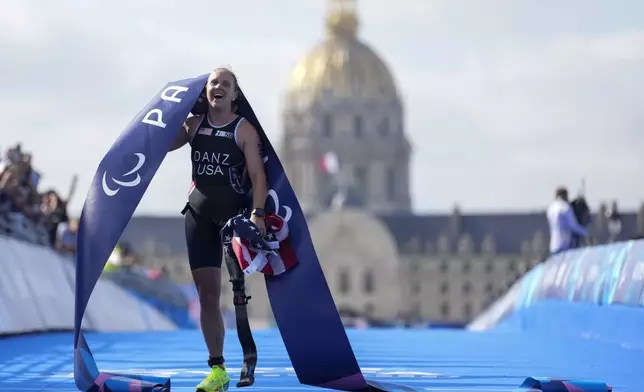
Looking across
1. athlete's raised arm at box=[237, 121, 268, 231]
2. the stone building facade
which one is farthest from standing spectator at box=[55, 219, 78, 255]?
the stone building facade

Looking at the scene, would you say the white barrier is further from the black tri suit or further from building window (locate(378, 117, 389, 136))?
building window (locate(378, 117, 389, 136))

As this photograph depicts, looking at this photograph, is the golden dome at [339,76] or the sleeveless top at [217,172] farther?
the golden dome at [339,76]

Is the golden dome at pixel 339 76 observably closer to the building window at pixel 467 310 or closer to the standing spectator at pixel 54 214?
the building window at pixel 467 310

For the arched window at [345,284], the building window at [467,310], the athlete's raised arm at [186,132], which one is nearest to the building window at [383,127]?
the arched window at [345,284]

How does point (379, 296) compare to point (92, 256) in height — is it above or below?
below

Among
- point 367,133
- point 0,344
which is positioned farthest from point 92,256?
point 367,133

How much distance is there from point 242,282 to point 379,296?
15353 cm

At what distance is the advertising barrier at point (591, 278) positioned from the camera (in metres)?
13.7

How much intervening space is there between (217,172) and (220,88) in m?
0.44

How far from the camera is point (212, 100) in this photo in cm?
894

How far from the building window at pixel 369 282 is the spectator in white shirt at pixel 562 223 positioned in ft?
460

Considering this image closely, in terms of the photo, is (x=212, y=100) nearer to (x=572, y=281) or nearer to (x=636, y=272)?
(x=636, y=272)

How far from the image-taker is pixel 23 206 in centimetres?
2091

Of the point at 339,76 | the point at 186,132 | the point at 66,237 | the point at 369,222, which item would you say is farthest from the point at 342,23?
the point at 186,132
